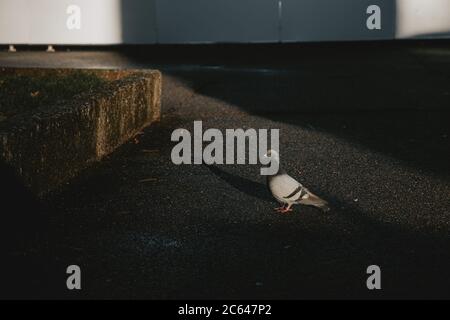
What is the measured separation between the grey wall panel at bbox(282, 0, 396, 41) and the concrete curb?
7492 mm

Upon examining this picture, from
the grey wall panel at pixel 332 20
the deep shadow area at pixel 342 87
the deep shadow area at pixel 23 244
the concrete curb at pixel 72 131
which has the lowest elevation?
the deep shadow area at pixel 23 244

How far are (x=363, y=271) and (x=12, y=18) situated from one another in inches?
554

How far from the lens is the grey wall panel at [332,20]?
16.1 meters

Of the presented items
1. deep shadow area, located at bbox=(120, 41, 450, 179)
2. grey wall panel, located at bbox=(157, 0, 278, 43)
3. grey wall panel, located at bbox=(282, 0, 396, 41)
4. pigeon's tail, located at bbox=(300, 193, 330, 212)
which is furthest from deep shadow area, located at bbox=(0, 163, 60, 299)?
grey wall panel, located at bbox=(282, 0, 396, 41)

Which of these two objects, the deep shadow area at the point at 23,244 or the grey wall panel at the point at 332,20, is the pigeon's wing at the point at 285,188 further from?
the grey wall panel at the point at 332,20

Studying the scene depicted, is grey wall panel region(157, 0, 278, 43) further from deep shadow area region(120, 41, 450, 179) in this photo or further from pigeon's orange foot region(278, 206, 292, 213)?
pigeon's orange foot region(278, 206, 292, 213)

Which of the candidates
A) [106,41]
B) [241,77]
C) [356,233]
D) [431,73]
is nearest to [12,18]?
[106,41]

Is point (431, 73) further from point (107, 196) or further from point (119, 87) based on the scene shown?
point (107, 196)

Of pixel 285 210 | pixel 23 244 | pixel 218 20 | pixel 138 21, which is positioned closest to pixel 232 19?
pixel 218 20

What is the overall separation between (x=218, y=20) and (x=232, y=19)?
0.92 ft

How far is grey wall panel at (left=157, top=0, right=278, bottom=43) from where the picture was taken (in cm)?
1628

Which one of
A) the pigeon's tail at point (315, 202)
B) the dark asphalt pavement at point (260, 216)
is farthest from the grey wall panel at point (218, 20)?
the pigeon's tail at point (315, 202)

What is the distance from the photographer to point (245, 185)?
6676mm

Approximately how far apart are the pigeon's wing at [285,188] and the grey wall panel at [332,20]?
1090 centimetres
